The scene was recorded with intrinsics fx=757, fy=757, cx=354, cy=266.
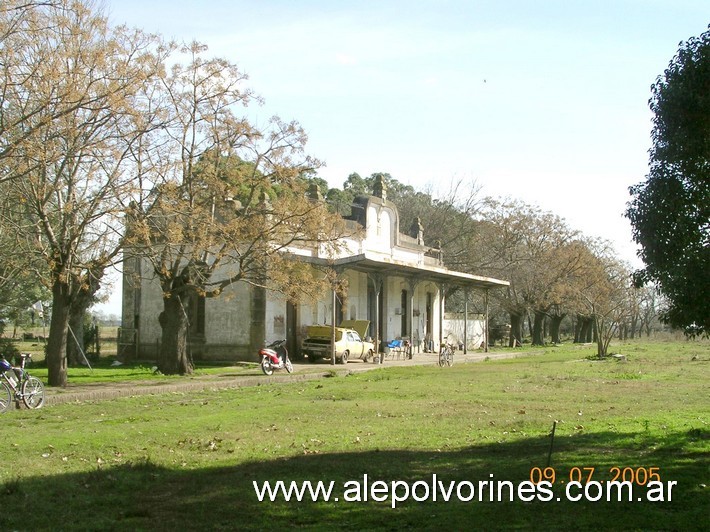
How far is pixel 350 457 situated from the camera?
29.3 feet

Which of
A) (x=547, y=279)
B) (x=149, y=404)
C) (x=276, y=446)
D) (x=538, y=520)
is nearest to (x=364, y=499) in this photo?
(x=538, y=520)

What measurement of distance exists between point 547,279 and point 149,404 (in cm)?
4326

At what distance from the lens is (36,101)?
1652cm

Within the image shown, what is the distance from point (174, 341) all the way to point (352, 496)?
1834 cm

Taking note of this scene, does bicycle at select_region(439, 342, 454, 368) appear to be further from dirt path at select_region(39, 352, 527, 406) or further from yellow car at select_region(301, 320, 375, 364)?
dirt path at select_region(39, 352, 527, 406)

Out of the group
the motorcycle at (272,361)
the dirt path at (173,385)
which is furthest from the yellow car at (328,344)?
the motorcycle at (272,361)

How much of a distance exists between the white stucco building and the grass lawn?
38.5 ft

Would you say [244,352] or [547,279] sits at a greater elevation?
[547,279]

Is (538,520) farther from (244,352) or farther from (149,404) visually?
(244,352)

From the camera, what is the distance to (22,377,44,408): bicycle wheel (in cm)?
1523

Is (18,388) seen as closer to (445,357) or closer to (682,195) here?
(682,195)

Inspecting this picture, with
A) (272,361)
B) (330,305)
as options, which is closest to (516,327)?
(330,305)

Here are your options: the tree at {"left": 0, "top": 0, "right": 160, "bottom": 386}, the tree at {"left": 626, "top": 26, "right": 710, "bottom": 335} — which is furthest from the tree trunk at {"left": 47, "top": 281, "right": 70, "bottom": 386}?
the tree at {"left": 626, "top": 26, "right": 710, "bottom": 335}

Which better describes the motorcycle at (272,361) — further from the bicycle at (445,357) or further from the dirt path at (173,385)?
the bicycle at (445,357)
